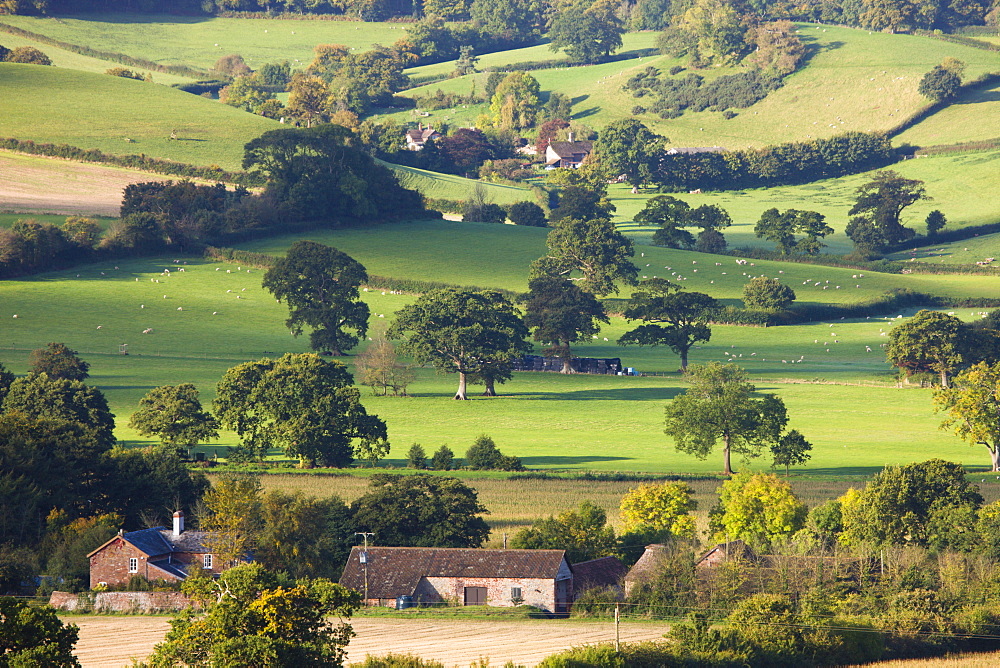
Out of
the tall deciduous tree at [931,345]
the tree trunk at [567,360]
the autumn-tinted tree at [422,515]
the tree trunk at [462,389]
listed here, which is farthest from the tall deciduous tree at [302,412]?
the tall deciduous tree at [931,345]

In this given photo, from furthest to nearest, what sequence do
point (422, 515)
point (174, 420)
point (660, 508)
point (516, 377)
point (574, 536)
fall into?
point (516, 377), point (174, 420), point (660, 508), point (422, 515), point (574, 536)

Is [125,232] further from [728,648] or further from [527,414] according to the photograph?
[728,648]

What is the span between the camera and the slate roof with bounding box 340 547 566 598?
53.6m

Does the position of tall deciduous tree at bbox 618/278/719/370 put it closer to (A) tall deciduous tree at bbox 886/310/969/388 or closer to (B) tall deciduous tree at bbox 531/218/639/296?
(B) tall deciduous tree at bbox 531/218/639/296

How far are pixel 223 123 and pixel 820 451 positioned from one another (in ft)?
394

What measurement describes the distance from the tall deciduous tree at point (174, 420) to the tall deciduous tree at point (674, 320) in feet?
144

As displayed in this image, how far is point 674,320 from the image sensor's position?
11475 cm

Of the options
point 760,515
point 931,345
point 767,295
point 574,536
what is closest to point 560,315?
point 767,295

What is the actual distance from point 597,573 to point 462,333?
4634cm

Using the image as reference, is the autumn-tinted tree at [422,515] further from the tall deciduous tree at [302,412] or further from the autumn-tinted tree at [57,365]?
the autumn-tinted tree at [57,365]

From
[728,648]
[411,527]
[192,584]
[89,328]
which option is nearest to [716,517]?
[411,527]

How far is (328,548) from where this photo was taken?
5747 cm

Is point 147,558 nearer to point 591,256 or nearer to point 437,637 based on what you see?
point 437,637

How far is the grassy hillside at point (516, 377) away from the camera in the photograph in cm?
8425
